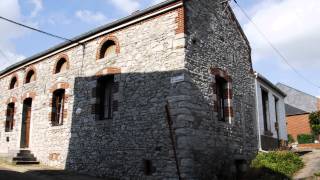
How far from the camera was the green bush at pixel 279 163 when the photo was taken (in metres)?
12.1

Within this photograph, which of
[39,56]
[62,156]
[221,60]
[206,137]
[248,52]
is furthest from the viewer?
[39,56]

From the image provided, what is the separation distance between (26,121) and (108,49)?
20.4 ft

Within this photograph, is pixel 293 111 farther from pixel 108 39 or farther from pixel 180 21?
pixel 180 21

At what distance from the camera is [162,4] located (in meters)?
11.6

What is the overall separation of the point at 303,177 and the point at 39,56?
1193 cm

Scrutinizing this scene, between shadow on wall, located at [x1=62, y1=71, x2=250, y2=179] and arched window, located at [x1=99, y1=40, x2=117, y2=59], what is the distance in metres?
0.99

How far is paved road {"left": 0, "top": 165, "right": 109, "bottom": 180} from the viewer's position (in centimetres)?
1075

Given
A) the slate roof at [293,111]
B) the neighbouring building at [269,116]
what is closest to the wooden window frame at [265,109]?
the neighbouring building at [269,116]

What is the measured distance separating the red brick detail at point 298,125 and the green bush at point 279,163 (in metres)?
20.7

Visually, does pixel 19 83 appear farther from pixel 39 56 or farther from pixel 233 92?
pixel 233 92

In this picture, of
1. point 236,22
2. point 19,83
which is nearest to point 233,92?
point 236,22

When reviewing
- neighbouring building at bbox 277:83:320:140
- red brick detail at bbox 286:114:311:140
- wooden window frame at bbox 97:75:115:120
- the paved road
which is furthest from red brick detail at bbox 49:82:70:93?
red brick detail at bbox 286:114:311:140

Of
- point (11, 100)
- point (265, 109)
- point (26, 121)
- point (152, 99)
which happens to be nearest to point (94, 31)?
point (152, 99)

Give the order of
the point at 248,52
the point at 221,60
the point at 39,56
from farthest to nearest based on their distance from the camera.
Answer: the point at 39,56, the point at 248,52, the point at 221,60
